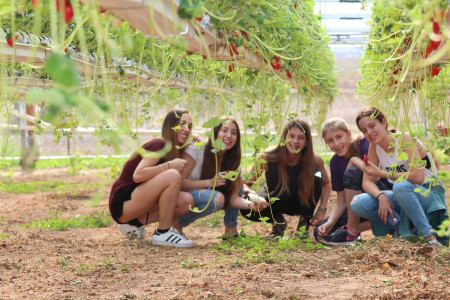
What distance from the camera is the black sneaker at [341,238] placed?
370 centimetres

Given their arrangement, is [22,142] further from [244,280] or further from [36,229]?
[244,280]

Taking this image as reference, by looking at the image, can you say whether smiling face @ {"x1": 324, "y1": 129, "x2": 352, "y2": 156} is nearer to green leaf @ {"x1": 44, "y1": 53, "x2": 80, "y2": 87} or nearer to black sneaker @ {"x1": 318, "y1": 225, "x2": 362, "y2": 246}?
black sneaker @ {"x1": 318, "y1": 225, "x2": 362, "y2": 246}

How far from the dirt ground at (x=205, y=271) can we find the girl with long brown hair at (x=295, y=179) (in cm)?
49

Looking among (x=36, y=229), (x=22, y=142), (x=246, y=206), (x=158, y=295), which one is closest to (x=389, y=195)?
(x=246, y=206)

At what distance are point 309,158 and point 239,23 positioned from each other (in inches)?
A: 80.7

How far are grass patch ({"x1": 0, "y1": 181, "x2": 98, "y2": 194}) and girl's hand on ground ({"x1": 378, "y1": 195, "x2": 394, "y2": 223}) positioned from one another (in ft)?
14.8

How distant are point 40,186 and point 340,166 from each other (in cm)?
470

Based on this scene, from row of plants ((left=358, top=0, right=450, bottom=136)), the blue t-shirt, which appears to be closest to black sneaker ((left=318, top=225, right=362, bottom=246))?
the blue t-shirt

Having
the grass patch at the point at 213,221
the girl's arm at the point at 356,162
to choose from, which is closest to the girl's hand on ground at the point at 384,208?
the girl's arm at the point at 356,162

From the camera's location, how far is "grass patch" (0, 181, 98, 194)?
697 centimetres

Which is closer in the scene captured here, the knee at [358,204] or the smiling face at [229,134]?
the knee at [358,204]

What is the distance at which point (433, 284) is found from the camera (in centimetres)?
250

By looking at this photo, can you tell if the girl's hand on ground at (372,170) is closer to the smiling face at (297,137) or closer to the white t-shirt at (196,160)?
the smiling face at (297,137)

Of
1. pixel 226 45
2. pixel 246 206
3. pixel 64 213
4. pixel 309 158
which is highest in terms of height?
pixel 226 45
